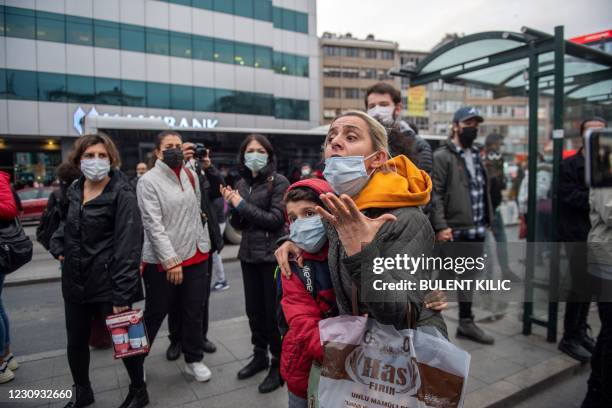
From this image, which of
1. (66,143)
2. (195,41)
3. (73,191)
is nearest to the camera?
(73,191)

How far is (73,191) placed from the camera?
9.08 feet

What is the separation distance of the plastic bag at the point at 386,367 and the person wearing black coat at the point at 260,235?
1.74m

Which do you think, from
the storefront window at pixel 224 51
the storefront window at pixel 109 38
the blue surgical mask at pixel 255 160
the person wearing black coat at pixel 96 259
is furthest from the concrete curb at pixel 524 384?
the storefront window at pixel 224 51

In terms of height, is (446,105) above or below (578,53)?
above

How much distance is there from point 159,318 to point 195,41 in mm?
24595

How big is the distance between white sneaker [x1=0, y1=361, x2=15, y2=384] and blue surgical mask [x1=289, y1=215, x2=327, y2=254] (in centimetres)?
A: 309

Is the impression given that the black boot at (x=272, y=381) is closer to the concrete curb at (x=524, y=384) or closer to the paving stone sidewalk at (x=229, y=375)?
the paving stone sidewalk at (x=229, y=375)

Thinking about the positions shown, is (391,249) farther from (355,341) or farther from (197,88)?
(197,88)

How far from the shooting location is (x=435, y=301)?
153cm

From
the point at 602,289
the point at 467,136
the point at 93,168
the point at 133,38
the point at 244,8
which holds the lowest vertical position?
the point at 602,289

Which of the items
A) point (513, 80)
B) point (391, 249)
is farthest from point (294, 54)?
point (391, 249)

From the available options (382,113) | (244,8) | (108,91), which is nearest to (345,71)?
(244,8)

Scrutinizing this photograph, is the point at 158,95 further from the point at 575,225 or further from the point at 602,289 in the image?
the point at 602,289

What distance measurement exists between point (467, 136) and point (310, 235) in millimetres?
2764
